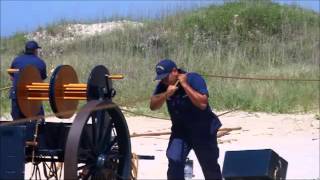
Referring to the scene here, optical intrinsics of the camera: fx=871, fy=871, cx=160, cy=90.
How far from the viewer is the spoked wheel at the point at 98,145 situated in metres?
6.57

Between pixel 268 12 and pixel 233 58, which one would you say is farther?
pixel 268 12

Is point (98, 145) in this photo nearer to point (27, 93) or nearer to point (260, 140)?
point (27, 93)

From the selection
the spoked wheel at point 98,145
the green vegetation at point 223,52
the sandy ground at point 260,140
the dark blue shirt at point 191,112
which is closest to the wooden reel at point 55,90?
the spoked wheel at point 98,145

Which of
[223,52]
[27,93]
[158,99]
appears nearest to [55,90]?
[27,93]

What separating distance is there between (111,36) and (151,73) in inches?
232

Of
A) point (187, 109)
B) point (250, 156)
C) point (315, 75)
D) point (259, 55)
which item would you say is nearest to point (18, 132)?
point (187, 109)

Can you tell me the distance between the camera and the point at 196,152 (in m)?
7.57

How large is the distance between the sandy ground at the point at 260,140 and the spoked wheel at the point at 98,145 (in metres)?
2.69

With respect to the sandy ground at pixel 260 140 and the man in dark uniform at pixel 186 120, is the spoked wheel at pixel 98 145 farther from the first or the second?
the sandy ground at pixel 260 140

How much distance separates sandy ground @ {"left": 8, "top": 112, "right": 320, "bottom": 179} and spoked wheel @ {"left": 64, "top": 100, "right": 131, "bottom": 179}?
2.69 metres

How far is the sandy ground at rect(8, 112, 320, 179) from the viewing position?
1062cm

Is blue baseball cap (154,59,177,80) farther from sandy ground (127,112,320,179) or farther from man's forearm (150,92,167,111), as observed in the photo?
sandy ground (127,112,320,179)

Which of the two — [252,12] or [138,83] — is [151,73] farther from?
[252,12]

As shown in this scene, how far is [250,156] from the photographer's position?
8.06 metres
